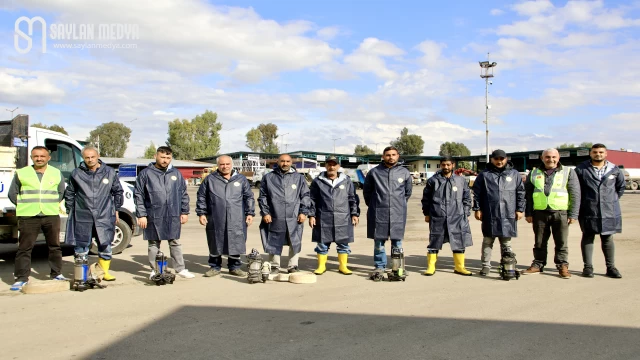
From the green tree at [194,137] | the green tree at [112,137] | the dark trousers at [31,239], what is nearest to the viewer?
the dark trousers at [31,239]

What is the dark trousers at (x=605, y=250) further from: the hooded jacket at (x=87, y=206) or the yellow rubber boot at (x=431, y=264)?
the hooded jacket at (x=87, y=206)

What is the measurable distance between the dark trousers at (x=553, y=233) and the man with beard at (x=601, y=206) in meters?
0.32

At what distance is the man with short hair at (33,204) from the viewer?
6.61 metres

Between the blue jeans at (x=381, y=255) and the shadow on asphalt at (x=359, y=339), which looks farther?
the blue jeans at (x=381, y=255)

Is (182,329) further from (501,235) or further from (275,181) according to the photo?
(501,235)

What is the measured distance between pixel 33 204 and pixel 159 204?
164 cm

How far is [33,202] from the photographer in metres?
6.65

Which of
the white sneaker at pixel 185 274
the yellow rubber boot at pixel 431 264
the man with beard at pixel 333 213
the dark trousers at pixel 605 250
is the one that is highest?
the man with beard at pixel 333 213

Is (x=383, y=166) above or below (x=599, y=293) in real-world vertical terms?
above

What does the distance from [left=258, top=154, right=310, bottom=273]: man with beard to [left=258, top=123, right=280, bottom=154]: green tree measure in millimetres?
100130

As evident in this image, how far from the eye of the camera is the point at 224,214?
7457mm

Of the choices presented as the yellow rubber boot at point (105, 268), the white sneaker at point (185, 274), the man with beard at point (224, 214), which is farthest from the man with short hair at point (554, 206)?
the yellow rubber boot at point (105, 268)

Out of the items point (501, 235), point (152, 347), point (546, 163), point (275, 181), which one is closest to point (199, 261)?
point (275, 181)

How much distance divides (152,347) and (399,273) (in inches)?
145
